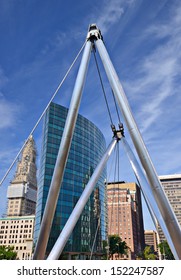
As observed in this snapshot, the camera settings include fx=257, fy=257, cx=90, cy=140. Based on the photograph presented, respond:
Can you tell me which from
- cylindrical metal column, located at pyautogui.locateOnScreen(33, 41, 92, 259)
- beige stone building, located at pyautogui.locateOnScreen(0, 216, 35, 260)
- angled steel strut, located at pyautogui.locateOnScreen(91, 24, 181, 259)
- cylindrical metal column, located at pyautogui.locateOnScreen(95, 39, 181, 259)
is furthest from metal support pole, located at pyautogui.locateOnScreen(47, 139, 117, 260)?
beige stone building, located at pyautogui.locateOnScreen(0, 216, 35, 260)

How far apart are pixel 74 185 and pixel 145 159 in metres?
68.5

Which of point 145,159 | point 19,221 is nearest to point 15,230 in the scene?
point 19,221

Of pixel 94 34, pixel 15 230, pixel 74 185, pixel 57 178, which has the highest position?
pixel 74 185

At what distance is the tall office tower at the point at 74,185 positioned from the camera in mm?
70688

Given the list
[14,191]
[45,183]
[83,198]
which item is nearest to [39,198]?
[45,183]

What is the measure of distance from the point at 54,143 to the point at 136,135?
218ft

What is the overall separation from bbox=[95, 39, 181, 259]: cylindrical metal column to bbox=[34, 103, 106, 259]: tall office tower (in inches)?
2239

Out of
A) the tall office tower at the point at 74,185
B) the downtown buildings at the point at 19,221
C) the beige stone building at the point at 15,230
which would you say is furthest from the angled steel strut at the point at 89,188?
the beige stone building at the point at 15,230

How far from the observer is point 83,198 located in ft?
52.5

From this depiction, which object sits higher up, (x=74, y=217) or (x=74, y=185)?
(x=74, y=185)

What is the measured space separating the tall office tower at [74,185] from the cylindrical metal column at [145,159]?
5688cm

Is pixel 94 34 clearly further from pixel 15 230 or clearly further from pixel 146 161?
pixel 15 230

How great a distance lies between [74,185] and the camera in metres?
77.8
